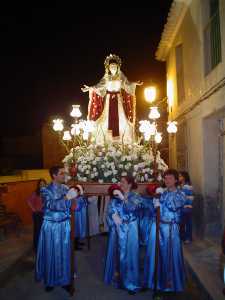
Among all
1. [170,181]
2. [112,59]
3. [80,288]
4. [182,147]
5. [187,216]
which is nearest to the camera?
[170,181]

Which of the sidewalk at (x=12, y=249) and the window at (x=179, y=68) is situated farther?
the window at (x=179, y=68)

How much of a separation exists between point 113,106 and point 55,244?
5.24 metres

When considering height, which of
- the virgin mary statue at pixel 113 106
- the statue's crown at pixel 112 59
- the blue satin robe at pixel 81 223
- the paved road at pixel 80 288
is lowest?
the paved road at pixel 80 288

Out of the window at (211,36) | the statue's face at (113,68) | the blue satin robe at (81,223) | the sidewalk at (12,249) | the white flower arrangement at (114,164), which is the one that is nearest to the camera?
Answer: the sidewalk at (12,249)

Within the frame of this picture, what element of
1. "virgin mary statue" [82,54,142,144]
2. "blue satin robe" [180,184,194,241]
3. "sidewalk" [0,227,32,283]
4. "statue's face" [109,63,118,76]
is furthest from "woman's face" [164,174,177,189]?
"statue's face" [109,63,118,76]

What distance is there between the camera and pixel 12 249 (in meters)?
8.94

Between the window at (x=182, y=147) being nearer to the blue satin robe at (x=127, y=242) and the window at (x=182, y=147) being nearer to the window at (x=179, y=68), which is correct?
the window at (x=179, y=68)

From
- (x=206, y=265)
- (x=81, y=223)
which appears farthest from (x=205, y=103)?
(x=81, y=223)

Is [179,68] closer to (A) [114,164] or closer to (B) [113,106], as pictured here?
(B) [113,106]

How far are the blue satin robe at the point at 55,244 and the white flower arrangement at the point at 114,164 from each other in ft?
6.19

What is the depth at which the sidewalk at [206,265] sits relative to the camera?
597 centimetres

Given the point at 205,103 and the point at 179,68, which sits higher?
the point at 179,68

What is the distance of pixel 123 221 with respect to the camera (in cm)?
626

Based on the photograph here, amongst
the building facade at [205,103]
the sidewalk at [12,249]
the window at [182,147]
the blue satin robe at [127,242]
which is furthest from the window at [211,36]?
the sidewalk at [12,249]
